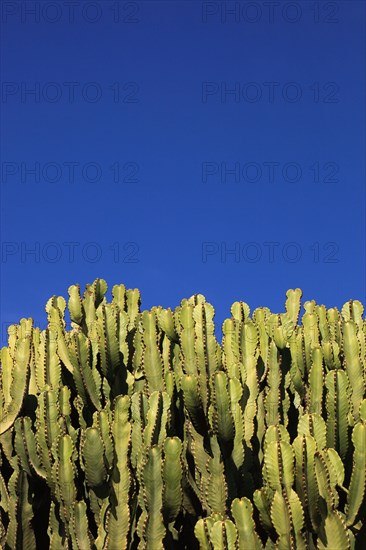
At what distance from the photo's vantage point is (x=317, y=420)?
4.38m

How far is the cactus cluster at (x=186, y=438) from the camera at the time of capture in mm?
3996

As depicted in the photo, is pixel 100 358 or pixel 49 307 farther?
pixel 49 307

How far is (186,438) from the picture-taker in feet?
16.7

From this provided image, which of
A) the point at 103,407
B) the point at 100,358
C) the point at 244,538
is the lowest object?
the point at 244,538

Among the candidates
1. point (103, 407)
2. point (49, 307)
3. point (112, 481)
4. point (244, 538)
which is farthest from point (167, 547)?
point (49, 307)

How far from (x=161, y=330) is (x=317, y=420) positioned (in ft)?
6.48

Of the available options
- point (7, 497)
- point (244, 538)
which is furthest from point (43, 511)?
point (244, 538)

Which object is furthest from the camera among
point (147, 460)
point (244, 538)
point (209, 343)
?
point (209, 343)

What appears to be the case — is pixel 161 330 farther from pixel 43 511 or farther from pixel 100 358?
pixel 43 511

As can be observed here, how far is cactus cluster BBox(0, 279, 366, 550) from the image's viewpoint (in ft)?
13.1

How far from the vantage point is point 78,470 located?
5203 millimetres

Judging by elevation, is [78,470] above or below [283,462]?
above

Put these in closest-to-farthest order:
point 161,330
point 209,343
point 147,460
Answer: point 147,460, point 209,343, point 161,330

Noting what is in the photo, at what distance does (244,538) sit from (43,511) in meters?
2.18
